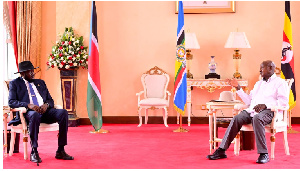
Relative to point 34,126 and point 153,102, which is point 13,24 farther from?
point 34,126

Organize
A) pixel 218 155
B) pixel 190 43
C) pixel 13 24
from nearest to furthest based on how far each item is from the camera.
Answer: pixel 218 155, pixel 190 43, pixel 13 24

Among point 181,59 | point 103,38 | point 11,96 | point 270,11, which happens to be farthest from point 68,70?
point 270,11

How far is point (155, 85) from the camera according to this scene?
967cm

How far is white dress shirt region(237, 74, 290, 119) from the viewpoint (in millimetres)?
5516

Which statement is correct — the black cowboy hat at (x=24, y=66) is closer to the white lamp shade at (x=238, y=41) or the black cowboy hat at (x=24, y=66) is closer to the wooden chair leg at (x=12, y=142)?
the wooden chair leg at (x=12, y=142)

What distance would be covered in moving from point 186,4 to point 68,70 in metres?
2.98

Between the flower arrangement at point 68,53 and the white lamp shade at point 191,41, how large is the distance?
2157 mm

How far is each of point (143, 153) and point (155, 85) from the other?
387 cm

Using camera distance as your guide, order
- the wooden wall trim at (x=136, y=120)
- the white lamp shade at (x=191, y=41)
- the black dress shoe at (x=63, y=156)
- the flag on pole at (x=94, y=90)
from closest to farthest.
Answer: the black dress shoe at (x=63, y=156) < the flag on pole at (x=94, y=90) < the white lamp shade at (x=191, y=41) < the wooden wall trim at (x=136, y=120)

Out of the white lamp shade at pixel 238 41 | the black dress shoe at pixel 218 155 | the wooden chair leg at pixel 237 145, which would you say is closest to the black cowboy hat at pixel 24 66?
the black dress shoe at pixel 218 155

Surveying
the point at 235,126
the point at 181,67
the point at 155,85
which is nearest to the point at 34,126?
the point at 235,126

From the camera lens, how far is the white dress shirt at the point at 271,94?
18.1ft

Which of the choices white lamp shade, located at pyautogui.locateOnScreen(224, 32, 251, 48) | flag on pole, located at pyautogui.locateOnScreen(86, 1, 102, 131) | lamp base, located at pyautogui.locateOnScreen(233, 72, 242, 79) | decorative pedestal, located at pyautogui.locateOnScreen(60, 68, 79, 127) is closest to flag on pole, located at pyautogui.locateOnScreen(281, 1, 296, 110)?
white lamp shade, located at pyautogui.locateOnScreen(224, 32, 251, 48)

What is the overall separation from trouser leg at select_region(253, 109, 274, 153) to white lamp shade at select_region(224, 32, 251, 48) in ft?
13.1
